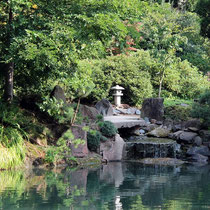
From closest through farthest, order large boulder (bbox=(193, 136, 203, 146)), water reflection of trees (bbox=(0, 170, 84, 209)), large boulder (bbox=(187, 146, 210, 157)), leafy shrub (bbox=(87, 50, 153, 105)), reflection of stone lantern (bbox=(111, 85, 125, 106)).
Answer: water reflection of trees (bbox=(0, 170, 84, 209))
large boulder (bbox=(187, 146, 210, 157))
large boulder (bbox=(193, 136, 203, 146))
reflection of stone lantern (bbox=(111, 85, 125, 106))
leafy shrub (bbox=(87, 50, 153, 105))

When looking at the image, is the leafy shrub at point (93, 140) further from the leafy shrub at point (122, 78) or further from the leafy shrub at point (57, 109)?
the leafy shrub at point (122, 78)

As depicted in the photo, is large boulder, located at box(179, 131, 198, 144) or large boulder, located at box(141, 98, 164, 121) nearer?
large boulder, located at box(179, 131, 198, 144)

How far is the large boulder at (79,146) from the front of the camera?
438 inches

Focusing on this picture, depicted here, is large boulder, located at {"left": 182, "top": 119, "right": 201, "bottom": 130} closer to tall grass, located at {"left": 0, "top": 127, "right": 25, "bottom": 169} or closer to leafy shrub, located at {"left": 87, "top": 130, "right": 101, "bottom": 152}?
leafy shrub, located at {"left": 87, "top": 130, "right": 101, "bottom": 152}

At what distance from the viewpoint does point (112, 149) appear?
12.0 meters

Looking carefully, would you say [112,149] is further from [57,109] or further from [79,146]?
[57,109]

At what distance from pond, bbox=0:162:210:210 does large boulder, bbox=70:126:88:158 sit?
82 centimetres

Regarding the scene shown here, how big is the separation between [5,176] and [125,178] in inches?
105

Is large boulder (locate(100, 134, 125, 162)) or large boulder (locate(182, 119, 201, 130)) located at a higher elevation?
large boulder (locate(182, 119, 201, 130))

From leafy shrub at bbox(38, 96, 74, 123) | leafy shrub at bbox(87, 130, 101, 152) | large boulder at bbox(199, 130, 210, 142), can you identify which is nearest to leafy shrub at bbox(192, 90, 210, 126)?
large boulder at bbox(199, 130, 210, 142)

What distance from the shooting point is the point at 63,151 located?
1098 centimetres

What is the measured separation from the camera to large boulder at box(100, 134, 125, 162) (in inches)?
465

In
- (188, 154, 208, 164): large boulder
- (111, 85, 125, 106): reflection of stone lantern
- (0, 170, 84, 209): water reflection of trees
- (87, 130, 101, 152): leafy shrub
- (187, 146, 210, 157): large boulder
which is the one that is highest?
(111, 85, 125, 106): reflection of stone lantern

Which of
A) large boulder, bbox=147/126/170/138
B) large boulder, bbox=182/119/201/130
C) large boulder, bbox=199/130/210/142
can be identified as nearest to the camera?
large boulder, bbox=199/130/210/142
